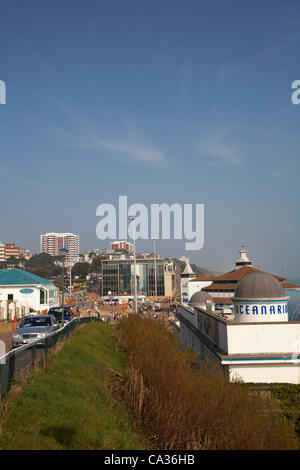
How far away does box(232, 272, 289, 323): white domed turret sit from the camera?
15508 millimetres

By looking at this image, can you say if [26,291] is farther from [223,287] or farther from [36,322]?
[223,287]

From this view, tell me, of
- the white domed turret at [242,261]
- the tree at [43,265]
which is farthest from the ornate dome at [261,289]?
the tree at [43,265]

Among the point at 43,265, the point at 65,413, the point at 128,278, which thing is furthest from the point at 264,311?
the point at 43,265

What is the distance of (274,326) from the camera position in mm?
14258

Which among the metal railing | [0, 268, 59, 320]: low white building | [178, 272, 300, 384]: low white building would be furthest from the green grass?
[0, 268, 59, 320]: low white building

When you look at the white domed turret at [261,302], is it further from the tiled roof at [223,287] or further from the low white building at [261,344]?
the tiled roof at [223,287]

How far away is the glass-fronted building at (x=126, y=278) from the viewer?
109 metres

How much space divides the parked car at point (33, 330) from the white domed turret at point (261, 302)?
27.4 feet

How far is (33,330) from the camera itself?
1603 centimetres

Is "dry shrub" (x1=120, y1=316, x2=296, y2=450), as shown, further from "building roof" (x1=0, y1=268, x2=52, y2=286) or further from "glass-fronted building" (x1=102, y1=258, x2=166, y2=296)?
"glass-fronted building" (x1=102, y1=258, x2=166, y2=296)

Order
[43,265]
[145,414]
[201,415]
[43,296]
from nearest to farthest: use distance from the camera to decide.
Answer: [201,415] → [145,414] → [43,296] → [43,265]

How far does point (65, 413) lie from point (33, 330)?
8725 mm
